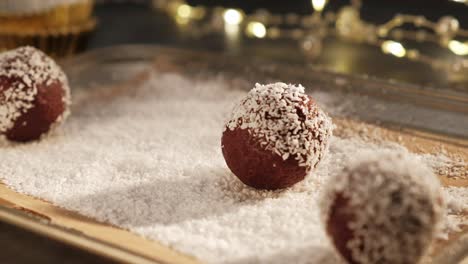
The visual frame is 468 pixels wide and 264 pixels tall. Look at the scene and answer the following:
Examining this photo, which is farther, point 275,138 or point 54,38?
point 54,38

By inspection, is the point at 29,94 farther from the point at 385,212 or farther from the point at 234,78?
the point at 385,212

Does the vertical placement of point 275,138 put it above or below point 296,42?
above

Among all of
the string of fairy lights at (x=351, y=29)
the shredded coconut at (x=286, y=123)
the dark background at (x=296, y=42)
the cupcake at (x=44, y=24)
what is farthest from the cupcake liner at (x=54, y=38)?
the shredded coconut at (x=286, y=123)

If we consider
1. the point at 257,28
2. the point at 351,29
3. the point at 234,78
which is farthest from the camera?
the point at 257,28

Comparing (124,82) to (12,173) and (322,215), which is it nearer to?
(12,173)

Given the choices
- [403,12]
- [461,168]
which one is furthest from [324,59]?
[461,168]

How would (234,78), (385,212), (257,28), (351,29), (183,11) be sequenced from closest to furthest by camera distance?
1. (385,212)
2. (234,78)
3. (351,29)
4. (257,28)
5. (183,11)

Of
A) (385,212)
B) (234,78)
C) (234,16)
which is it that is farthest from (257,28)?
(385,212)

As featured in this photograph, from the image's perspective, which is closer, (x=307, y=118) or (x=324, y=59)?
(x=307, y=118)
